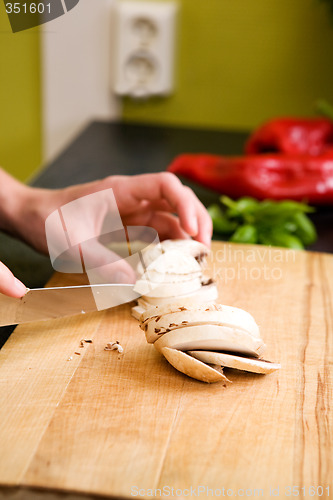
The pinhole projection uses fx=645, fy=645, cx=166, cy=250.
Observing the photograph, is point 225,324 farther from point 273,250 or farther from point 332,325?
point 273,250

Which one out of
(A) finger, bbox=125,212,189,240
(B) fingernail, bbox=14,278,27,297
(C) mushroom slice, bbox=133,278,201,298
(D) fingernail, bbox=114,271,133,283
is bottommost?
(A) finger, bbox=125,212,189,240

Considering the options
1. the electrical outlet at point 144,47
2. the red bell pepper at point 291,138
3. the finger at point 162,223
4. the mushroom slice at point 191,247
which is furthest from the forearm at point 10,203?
the electrical outlet at point 144,47

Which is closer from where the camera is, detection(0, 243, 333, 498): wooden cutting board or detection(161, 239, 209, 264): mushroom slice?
detection(0, 243, 333, 498): wooden cutting board

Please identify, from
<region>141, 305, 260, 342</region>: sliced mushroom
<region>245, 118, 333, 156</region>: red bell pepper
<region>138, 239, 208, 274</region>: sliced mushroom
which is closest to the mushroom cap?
<region>138, 239, 208, 274</region>: sliced mushroom

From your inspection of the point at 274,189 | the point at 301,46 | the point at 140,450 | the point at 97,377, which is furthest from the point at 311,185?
the point at 140,450

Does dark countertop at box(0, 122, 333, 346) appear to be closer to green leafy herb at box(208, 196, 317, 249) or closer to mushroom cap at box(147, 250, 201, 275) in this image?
green leafy herb at box(208, 196, 317, 249)

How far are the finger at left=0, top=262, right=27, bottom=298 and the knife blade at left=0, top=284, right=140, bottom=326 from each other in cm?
3

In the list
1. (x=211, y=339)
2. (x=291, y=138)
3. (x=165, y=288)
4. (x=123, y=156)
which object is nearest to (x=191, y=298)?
(x=165, y=288)

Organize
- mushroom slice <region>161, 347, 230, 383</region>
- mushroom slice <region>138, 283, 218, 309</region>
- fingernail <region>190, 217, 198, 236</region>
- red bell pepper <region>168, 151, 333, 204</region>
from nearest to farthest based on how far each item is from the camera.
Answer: mushroom slice <region>161, 347, 230, 383</region> → mushroom slice <region>138, 283, 218, 309</region> → fingernail <region>190, 217, 198, 236</region> → red bell pepper <region>168, 151, 333, 204</region>

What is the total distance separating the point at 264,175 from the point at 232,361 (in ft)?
3.10

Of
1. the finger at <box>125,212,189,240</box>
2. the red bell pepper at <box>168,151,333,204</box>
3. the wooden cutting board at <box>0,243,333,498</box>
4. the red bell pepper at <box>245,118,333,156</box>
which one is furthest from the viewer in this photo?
the red bell pepper at <box>245,118,333,156</box>

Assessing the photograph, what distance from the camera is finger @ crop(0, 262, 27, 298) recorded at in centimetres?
79

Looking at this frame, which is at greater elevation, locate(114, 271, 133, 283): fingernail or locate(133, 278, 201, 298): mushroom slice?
locate(133, 278, 201, 298): mushroom slice

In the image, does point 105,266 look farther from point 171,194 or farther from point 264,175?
point 264,175
